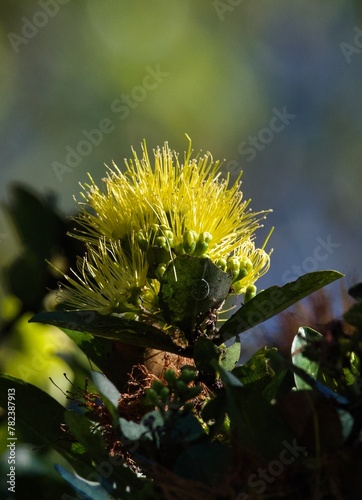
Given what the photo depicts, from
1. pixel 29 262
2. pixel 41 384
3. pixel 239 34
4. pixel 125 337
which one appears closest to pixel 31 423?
pixel 125 337

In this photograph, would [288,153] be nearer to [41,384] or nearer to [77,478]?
[41,384]

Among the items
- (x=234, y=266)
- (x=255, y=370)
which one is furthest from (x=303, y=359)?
(x=234, y=266)

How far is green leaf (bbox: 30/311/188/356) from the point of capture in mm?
827

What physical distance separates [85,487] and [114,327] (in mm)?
228

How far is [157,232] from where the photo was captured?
92 centimetres

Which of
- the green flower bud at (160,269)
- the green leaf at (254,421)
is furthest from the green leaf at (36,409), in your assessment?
the green leaf at (254,421)

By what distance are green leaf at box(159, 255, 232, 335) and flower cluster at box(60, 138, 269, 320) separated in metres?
0.07

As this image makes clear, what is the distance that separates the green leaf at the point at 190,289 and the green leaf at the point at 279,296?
3 centimetres

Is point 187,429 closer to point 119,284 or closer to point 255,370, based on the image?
point 255,370

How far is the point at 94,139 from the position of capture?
3498mm

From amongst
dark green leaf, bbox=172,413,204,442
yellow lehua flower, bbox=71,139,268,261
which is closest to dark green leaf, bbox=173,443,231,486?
dark green leaf, bbox=172,413,204,442

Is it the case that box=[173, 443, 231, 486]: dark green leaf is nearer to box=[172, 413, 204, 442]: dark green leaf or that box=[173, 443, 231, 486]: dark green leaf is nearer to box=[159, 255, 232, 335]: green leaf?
box=[172, 413, 204, 442]: dark green leaf

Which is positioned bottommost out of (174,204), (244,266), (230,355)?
(230,355)

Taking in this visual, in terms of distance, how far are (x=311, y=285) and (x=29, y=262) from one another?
949 millimetres
